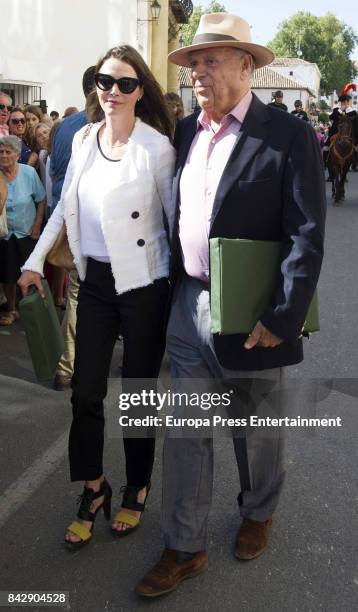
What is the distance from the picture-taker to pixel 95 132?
324 cm

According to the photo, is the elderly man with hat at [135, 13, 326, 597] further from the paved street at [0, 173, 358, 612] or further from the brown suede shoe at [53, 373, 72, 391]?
the brown suede shoe at [53, 373, 72, 391]

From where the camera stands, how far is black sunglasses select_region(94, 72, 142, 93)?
3074 mm

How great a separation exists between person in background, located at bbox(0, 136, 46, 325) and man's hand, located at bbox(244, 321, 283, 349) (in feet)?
14.7

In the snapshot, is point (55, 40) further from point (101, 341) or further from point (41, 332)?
point (101, 341)

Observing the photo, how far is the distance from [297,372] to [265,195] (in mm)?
3153

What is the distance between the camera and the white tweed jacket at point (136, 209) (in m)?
3.08

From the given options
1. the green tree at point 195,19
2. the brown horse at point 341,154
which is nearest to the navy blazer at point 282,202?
the brown horse at point 341,154

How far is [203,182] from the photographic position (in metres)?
2.92

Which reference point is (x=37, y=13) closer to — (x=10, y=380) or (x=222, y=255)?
(x=10, y=380)

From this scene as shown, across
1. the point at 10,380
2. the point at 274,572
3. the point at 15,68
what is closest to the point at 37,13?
the point at 15,68

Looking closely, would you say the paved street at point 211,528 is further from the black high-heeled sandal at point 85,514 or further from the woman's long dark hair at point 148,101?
the woman's long dark hair at point 148,101

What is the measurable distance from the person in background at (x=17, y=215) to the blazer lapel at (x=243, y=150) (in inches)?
170

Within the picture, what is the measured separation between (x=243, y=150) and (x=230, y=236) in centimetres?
31

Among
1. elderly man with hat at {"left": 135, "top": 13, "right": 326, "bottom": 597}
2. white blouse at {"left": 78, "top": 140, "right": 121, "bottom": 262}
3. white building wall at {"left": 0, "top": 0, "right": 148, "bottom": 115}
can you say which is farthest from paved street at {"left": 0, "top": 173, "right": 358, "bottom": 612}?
white building wall at {"left": 0, "top": 0, "right": 148, "bottom": 115}
